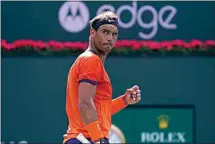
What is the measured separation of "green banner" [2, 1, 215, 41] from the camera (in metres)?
10.5

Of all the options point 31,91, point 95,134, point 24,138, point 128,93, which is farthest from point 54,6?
point 95,134

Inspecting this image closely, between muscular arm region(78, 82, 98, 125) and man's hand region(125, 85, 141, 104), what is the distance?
64cm

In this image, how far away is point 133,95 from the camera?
5.15 metres

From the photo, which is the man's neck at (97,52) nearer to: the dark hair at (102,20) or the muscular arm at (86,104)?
the dark hair at (102,20)

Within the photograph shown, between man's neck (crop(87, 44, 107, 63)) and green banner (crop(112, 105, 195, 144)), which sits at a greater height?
man's neck (crop(87, 44, 107, 63))

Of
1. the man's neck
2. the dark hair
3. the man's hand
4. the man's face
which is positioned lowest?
Answer: the man's hand

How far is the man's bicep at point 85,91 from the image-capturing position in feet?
14.9

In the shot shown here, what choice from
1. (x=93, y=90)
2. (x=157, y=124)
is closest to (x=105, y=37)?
(x=93, y=90)

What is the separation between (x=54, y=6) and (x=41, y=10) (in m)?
0.20

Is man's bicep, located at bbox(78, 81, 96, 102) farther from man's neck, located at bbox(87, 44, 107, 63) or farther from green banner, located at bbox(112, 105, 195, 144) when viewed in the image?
green banner, located at bbox(112, 105, 195, 144)

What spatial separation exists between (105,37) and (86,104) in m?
0.45

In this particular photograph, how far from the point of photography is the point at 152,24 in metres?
10.6

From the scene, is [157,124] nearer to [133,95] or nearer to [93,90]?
[133,95]

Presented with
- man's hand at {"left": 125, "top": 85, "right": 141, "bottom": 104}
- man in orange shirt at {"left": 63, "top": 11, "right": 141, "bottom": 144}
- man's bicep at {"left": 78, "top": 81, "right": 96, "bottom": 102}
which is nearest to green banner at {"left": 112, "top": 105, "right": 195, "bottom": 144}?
man's hand at {"left": 125, "top": 85, "right": 141, "bottom": 104}
